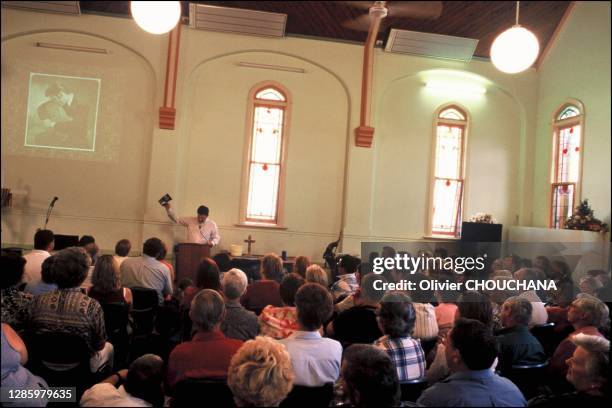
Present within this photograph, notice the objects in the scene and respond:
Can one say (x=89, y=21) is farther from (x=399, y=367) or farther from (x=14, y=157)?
(x=399, y=367)

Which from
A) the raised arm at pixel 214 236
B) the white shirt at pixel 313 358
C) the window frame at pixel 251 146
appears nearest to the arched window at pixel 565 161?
the window frame at pixel 251 146

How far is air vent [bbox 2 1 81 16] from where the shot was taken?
7.87 metres

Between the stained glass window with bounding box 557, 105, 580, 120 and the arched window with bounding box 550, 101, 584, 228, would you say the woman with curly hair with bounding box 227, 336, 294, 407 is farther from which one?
the stained glass window with bounding box 557, 105, 580, 120

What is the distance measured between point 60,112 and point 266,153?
3.24 meters

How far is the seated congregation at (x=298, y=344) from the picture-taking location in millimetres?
1871

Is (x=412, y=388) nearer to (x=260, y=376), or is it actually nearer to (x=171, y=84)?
(x=260, y=376)

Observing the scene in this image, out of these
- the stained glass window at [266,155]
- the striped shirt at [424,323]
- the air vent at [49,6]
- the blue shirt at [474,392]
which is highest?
the air vent at [49,6]

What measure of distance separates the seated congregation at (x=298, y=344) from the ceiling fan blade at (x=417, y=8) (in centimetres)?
285

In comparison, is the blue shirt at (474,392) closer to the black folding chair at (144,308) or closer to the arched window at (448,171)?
the black folding chair at (144,308)

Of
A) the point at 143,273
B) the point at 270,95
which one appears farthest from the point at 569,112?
the point at 143,273

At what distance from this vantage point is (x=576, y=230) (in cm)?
729

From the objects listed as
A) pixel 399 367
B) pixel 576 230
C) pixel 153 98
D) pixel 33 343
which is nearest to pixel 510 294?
pixel 399 367

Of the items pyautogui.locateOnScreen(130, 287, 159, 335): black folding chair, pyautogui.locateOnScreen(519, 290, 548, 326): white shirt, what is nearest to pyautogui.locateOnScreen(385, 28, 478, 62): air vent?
pyautogui.locateOnScreen(519, 290, 548, 326): white shirt

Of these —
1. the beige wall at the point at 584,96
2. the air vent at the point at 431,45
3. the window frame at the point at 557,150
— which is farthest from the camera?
the air vent at the point at 431,45
